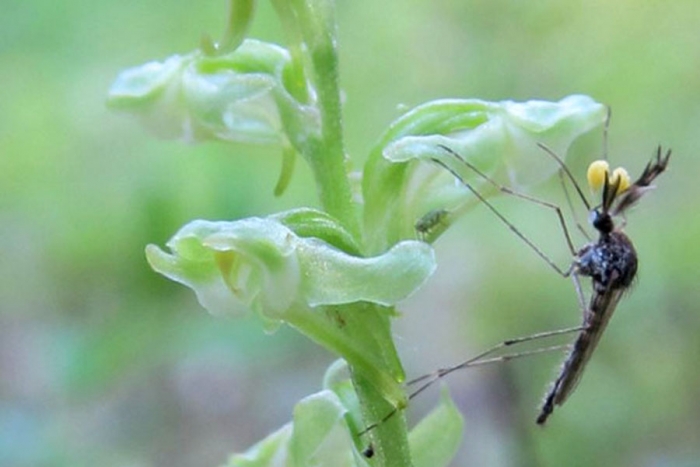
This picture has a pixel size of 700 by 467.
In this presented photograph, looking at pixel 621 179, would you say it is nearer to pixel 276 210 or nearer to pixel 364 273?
pixel 364 273

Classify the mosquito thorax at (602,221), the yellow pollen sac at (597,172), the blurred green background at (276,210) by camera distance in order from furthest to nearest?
the blurred green background at (276,210)
the mosquito thorax at (602,221)
the yellow pollen sac at (597,172)

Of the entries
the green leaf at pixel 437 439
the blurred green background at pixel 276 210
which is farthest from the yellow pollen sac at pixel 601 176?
the blurred green background at pixel 276 210

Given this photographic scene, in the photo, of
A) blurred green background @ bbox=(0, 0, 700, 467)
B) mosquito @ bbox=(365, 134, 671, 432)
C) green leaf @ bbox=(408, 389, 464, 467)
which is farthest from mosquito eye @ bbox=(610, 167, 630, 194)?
blurred green background @ bbox=(0, 0, 700, 467)

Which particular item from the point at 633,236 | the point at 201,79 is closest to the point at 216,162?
the point at 633,236

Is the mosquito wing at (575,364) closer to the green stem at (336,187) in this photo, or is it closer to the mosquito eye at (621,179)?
the mosquito eye at (621,179)

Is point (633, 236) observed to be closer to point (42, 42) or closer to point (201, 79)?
point (42, 42)

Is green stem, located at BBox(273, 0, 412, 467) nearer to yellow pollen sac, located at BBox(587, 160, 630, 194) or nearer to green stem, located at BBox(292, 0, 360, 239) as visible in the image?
green stem, located at BBox(292, 0, 360, 239)

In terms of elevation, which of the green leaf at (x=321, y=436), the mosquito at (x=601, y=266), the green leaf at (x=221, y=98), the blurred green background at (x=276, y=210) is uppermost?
the blurred green background at (x=276, y=210)


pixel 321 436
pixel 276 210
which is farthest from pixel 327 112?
pixel 276 210
